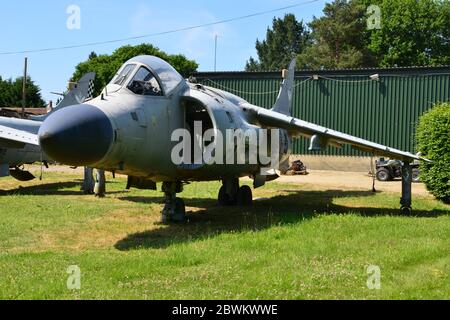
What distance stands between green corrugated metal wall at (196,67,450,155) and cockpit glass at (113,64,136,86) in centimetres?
2259

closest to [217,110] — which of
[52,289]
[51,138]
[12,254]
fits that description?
[51,138]

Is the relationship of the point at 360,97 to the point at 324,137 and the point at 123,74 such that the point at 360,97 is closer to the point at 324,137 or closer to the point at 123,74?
the point at 324,137

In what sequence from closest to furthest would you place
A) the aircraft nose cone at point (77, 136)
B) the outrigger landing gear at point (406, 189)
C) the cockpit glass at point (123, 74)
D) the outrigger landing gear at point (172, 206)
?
the aircraft nose cone at point (77, 136), the cockpit glass at point (123, 74), the outrigger landing gear at point (172, 206), the outrigger landing gear at point (406, 189)

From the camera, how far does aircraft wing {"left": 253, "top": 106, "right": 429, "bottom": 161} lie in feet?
42.5

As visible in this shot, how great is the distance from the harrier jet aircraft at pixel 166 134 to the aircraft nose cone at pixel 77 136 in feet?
0.05

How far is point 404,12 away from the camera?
5822cm

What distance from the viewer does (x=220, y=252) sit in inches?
322

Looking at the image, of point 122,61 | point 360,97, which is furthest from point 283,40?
point 360,97

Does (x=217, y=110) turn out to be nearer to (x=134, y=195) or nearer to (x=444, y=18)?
(x=134, y=195)

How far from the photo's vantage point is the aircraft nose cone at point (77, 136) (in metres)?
7.89

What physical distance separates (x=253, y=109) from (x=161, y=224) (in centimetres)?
452

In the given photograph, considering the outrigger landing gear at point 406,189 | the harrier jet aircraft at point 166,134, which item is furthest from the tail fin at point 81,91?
the outrigger landing gear at point 406,189
